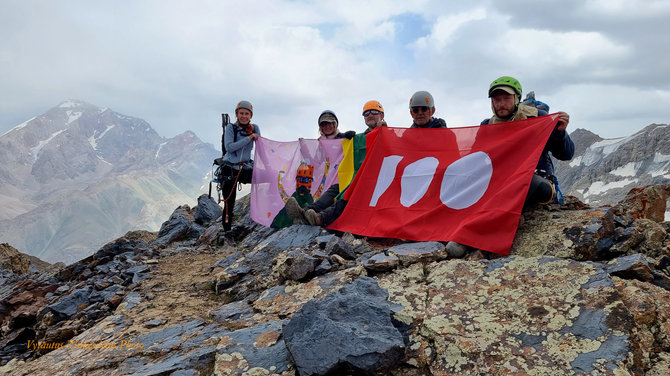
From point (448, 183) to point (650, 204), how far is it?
13.0ft

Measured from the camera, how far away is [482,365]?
3.16 m

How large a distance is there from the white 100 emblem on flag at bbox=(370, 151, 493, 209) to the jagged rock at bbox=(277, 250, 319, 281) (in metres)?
2.23

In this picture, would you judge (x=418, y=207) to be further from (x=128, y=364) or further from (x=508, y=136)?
(x=128, y=364)

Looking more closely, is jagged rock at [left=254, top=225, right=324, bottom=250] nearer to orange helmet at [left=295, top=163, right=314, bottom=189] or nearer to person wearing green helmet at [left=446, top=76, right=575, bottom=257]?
orange helmet at [left=295, top=163, right=314, bottom=189]

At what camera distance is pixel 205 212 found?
46.3ft

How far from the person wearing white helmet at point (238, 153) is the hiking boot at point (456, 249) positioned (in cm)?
613

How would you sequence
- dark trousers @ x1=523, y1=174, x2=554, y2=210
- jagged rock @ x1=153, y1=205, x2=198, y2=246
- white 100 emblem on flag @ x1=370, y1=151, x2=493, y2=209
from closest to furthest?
dark trousers @ x1=523, y1=174, x2=554, y2=210, white 100 emblem on flag @ x1=370, y1=151, x2=493, y2=209, jagged rock @ x1=153, y1=205, x2=198, y2=246

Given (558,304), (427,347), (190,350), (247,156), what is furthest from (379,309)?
(247,156)

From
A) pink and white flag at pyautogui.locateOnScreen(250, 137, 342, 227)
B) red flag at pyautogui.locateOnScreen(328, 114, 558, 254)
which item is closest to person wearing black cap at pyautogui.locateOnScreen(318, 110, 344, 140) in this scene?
pink and white flag at pyautogui.locateOnScreen(250, 137, 342, 227)

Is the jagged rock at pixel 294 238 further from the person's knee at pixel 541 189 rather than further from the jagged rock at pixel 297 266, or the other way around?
the person's knee at pixel 541 189

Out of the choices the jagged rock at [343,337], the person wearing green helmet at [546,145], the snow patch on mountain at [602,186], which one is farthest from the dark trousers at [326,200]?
the snow patch on mountain at [602,186]

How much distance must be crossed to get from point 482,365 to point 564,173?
54.7 meters

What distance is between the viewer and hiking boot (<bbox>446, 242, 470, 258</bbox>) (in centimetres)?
530

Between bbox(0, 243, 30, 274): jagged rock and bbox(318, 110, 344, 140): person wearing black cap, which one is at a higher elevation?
bbox(318, 110, 344, 140): person wearing black cap
